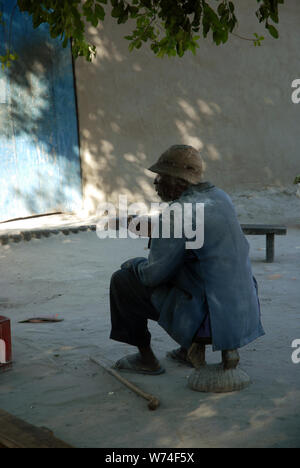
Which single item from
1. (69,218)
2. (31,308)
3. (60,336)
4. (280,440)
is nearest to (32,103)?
(69,218)

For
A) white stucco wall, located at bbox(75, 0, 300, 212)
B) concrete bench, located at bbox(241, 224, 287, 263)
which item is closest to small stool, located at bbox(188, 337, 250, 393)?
concrete bench, located at bbox(241, 224, 287, 263)

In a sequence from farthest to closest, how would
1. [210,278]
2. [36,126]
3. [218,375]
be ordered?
[36,126], [218,375], [210,278]

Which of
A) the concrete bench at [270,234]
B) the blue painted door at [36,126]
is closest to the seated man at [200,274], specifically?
the concrete bench at [270,234]

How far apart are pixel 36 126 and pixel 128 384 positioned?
674 centimetres

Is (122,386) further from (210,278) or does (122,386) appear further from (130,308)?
(210,278)

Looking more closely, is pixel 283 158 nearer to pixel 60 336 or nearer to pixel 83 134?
pixel 83 134

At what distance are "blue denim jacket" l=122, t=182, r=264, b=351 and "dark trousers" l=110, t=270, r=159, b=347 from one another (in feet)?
0.53

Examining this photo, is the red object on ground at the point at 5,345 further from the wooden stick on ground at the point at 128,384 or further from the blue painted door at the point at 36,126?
the blue painted door at the point at 36,126

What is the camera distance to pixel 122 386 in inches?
119

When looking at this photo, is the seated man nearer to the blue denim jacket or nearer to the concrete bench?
the blue denim jacket

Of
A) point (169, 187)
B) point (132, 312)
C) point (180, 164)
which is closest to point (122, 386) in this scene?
point (132, 312)

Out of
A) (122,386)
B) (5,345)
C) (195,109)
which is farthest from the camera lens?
(195,109)

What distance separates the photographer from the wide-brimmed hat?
9.48 ft

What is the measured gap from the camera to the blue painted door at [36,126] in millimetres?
8562
